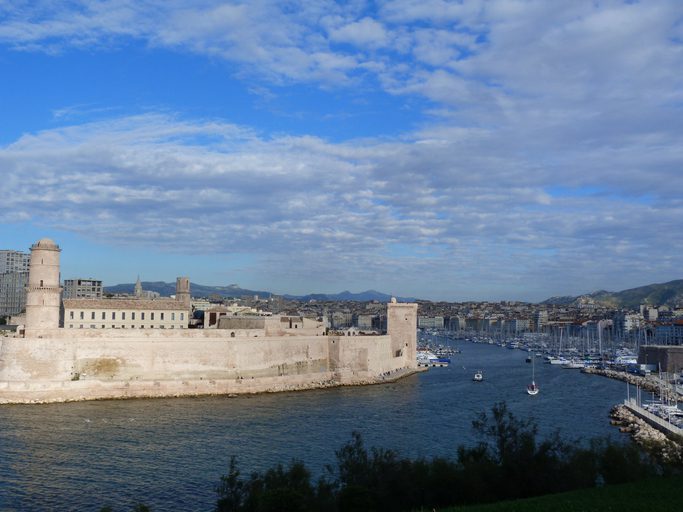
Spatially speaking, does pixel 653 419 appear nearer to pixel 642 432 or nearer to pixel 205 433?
pixel 642 432

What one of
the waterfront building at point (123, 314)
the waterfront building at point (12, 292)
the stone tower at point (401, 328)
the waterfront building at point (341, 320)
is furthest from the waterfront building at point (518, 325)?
the waterfront building at point (123, 314)

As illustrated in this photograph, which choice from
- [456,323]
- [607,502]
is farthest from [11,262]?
[607,502]

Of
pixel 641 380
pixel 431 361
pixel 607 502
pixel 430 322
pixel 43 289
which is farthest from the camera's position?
pixel 430 322

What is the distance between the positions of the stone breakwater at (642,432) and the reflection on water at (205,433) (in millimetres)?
633

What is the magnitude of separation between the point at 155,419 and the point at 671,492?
1887cm

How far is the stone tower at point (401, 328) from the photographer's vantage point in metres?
46.2

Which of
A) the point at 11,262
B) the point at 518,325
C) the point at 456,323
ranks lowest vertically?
the point at 518,325

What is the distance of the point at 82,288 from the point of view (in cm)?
7925

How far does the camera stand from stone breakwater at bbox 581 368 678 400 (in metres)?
33.6

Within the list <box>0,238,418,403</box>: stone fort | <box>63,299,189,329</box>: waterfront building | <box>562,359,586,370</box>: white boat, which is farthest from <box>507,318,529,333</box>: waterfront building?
<box>63,299,189,329</box>: waterfront building

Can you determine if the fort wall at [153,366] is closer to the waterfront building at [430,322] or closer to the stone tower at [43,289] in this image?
the stone tower at [43,289]

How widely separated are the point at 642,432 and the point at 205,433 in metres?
14.9

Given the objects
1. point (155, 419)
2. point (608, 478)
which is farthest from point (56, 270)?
point (608, 478)

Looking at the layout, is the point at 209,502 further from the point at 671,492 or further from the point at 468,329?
the point at 468,329
